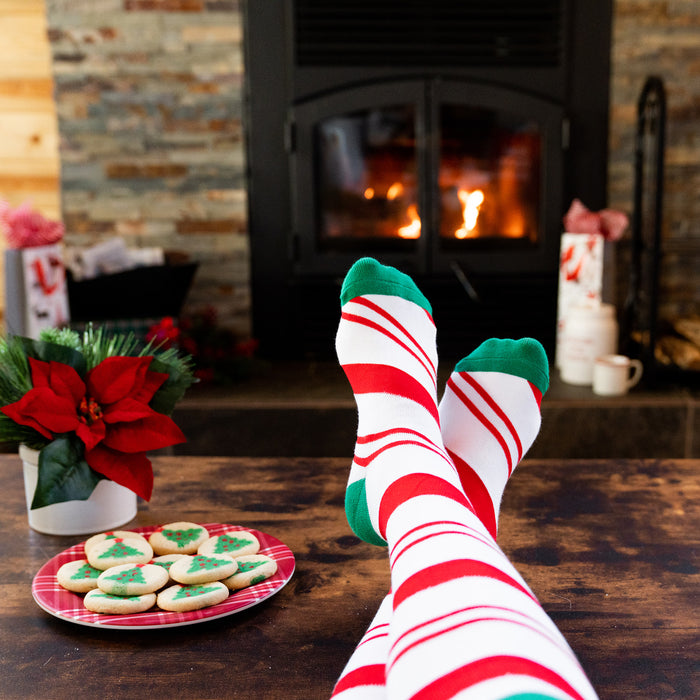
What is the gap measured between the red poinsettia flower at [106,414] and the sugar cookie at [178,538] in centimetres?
4

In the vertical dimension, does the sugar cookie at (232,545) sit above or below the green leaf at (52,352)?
below

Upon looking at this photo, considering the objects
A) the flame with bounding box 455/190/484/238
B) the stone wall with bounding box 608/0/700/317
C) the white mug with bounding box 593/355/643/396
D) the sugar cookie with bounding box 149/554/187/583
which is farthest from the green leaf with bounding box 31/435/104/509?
the stone wall with bounding box 608/0/700/317

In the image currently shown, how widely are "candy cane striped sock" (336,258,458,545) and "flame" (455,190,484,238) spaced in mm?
1492

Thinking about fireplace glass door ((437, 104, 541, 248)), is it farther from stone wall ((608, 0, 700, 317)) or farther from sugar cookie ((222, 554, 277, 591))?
sugar cookie ((222, 554, 277, 591))

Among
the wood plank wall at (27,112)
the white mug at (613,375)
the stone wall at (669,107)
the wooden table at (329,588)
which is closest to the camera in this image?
the wooden table at (329,588)

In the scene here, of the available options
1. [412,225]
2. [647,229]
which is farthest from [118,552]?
[647,229]

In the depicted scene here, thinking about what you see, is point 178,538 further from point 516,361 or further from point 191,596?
point 516,361

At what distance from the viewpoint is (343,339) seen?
0.86 meters

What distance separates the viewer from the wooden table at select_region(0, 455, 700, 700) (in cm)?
58

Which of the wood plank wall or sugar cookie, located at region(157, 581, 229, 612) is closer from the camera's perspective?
sugar cookie, located at region(157, 581, 229, 612)

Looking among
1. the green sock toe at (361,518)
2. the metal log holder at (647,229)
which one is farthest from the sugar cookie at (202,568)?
the metal log holder at (647,229)

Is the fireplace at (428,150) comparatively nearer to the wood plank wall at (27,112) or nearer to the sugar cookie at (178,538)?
the wood plank wall at (27,112)

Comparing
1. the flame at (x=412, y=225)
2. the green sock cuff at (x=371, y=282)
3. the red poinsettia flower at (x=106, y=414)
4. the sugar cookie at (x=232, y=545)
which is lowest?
the sugar cookie at (x=232, y=545)

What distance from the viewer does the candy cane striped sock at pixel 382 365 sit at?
2.46 ft
